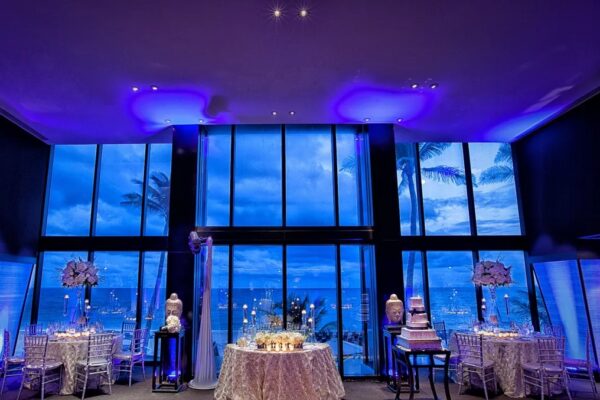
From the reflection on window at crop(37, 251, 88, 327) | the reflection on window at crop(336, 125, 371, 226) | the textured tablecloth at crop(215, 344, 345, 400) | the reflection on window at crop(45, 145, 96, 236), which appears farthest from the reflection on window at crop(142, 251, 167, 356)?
the reflection on window at crop(336, 125, 371, 226)

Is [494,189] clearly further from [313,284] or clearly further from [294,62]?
[294,62]

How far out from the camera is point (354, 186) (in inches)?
301

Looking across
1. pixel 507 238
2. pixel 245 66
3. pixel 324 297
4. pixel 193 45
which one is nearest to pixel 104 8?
pixel 193 45

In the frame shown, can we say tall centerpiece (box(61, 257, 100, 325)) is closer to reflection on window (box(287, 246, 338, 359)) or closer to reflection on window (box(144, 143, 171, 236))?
reflection on window (box(144, 143, 171, 236))

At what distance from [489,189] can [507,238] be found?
3.78 feet

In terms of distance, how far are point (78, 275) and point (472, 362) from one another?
6.78m

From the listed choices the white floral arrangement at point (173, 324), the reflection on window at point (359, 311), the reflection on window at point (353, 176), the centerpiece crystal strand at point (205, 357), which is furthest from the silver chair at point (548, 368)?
the white floral arrangement at point (173, 324)

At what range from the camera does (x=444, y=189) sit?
8.56 meters

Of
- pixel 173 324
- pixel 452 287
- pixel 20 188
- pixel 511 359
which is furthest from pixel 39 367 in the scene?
pixel 452 287

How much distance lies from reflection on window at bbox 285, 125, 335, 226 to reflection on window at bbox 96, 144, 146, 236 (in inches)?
143

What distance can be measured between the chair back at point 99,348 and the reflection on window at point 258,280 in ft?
6.91

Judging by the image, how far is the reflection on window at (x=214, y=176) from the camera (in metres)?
7.43

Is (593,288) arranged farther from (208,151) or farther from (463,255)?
(208,151)

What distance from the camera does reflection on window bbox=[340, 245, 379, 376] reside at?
6918 mm
